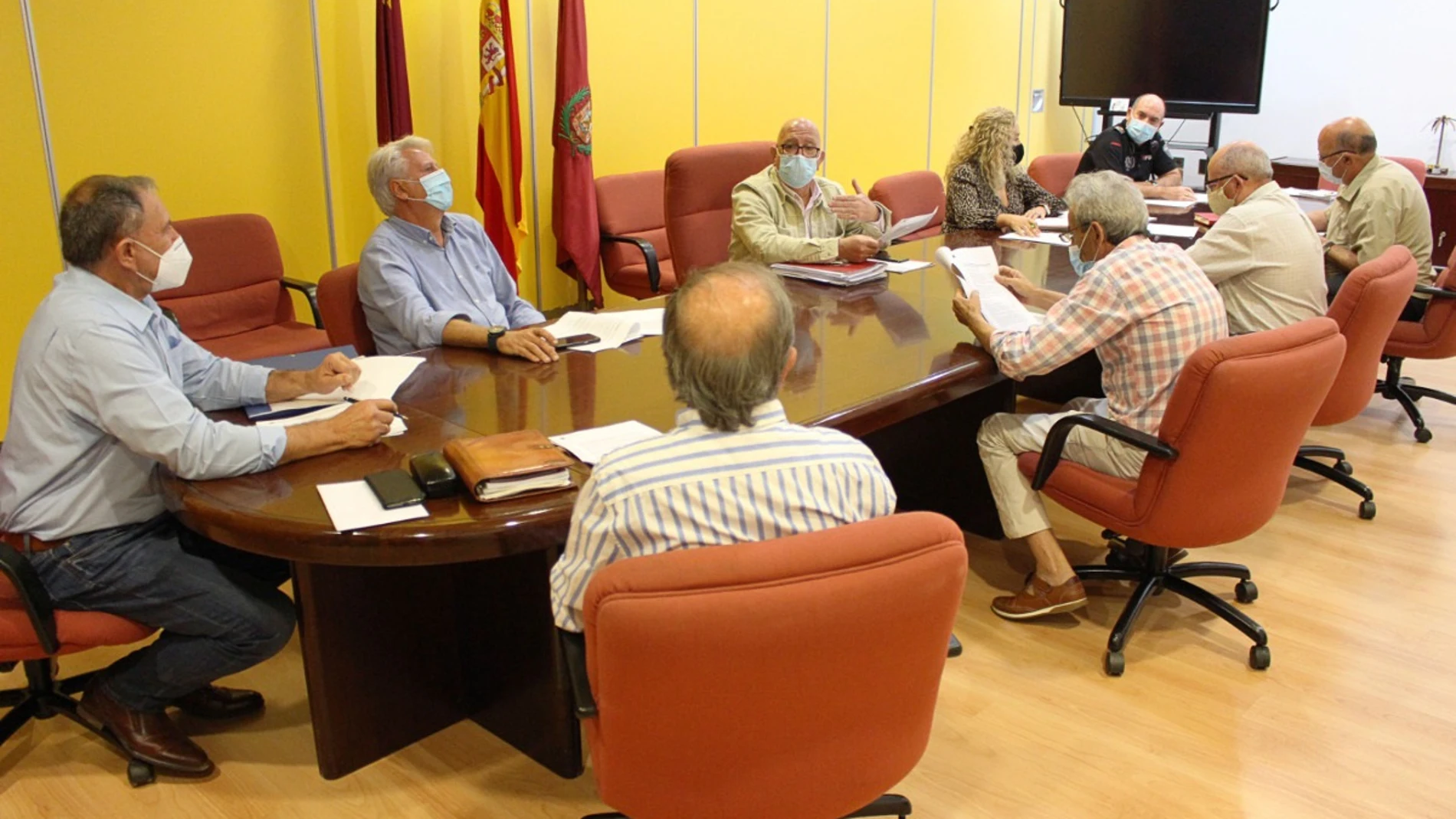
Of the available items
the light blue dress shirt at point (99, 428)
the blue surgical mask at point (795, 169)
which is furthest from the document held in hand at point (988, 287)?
the light blue dress shirt at point (99, 428)

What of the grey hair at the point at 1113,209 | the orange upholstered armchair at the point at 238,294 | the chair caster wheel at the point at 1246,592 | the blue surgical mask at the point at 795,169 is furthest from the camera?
the orange upholstered armchair at the point at 238,294

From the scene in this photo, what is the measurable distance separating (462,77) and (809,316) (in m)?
2.47

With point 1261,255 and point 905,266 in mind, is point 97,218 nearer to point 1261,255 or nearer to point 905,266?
point 905,266

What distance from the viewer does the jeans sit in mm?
2090

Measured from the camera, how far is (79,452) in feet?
6.82

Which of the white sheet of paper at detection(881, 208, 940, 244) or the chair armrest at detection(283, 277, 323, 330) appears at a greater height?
the white sheet of paper at detection(881, 208, 940, 244)

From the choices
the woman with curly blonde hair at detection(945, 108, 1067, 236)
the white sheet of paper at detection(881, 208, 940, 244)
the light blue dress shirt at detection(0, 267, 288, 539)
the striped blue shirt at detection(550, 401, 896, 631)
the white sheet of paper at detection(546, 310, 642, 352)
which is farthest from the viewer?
the woman with curly blonde hair at detection(945, 108, 1067, 236)

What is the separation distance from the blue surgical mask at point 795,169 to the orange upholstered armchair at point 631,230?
1143 millimetres

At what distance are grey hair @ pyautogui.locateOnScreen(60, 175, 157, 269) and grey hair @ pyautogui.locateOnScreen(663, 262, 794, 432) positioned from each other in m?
1.15

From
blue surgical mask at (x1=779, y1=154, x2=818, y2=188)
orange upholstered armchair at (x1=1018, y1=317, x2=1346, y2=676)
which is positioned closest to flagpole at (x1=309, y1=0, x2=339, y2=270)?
blue surgical mask at (x1=779, y1=154, x2=818, y2=188)

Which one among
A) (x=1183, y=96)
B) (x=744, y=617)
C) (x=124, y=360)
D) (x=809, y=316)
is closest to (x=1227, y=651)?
(x=809, y=316)

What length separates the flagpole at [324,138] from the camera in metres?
4.21

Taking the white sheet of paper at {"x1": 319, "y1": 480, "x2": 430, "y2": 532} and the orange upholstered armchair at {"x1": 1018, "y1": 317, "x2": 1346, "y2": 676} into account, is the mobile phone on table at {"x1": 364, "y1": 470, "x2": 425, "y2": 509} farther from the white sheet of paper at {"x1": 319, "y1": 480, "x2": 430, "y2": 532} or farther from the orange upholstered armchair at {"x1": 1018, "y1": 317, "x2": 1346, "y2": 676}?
the orange upholstered armchair at {"x1": 1018, "y1": 317, "x2": 1346, "y2": 676}

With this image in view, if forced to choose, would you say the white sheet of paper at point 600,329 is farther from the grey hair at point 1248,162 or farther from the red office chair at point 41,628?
the grey hair at point 1248,162
